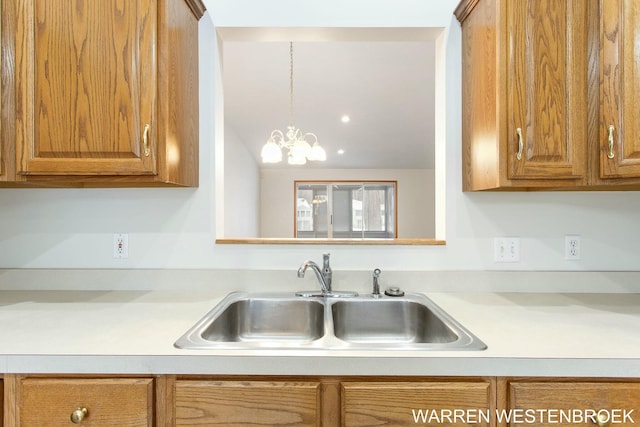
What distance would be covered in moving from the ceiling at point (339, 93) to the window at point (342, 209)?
49.6 inches

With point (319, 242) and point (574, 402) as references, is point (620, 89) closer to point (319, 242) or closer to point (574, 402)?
point (574, 402)

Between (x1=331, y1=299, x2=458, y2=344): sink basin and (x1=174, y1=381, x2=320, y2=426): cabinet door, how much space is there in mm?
521

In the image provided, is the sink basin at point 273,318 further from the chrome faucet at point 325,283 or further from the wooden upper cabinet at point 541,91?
the wooden upper cabinet at point 541,91

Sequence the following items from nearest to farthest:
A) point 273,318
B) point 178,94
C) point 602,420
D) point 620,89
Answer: point 602,420, point 620,89, point 178,94, point 273,318

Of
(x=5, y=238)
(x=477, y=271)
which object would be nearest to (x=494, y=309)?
(x=477, y=271)

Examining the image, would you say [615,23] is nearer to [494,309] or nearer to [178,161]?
[494,309]

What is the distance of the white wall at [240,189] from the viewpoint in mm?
5238

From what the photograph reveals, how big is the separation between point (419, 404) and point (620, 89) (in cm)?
115

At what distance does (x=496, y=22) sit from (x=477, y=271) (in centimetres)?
96

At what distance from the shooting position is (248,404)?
90 cm

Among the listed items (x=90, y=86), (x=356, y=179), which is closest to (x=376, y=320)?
(x=90, y=86)

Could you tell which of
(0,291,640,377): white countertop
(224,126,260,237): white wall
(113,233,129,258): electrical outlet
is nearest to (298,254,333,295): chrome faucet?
(0,291,640,377): white countertop

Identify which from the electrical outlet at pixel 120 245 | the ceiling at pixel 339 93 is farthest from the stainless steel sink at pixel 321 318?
the ceiling at pixel 339 93

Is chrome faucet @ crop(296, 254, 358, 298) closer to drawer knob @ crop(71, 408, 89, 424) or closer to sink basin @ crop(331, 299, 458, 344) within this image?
sink basin @ crop(331, 299, 458, 344)
